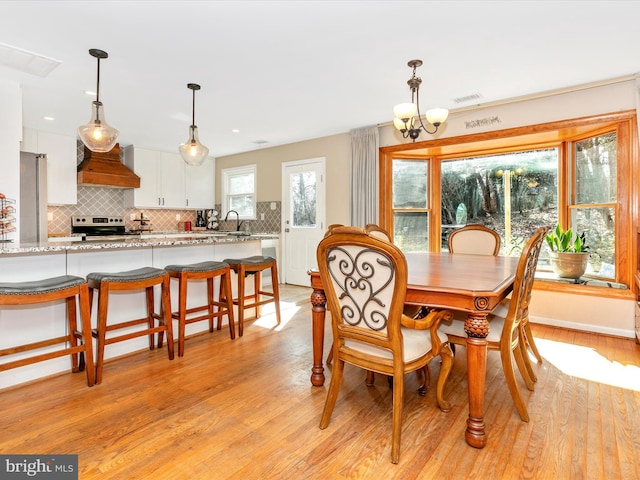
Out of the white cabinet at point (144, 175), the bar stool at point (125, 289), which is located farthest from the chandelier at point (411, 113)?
the white cabinet at point (144, 175)

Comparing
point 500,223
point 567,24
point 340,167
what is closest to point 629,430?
point 567,24

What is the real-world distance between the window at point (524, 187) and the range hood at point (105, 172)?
3.85 metres

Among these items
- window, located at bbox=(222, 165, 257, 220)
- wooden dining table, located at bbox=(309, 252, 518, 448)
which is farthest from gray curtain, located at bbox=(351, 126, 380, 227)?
wooden dining table, located at bbox=(309, 252, 518, 448)

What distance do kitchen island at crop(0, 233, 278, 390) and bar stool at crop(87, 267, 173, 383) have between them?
15 centimetres

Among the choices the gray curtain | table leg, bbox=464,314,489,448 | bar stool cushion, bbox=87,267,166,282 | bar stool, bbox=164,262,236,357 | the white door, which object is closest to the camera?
table leg, bbox=464,314,489,448

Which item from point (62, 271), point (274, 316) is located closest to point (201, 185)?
point (274, 316)

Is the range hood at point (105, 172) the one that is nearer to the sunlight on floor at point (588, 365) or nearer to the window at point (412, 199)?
the window at point (412, 199)

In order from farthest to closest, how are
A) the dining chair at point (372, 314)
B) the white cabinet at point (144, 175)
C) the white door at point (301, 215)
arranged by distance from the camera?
1. the white cabinet at point (144, 175)
2. the white door at point (301, 215)
3. the dining chair at point (372, 314)

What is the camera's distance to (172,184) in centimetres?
628

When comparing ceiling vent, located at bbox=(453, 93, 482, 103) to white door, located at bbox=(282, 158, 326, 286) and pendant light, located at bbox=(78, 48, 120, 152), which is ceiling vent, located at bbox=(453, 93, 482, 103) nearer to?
white door, located at bbox=(282, 158, 326, 286)

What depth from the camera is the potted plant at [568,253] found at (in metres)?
3.60

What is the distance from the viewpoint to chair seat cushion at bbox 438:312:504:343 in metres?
1.94

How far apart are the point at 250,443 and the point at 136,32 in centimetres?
266

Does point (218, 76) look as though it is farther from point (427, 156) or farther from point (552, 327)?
point (552, 327)
